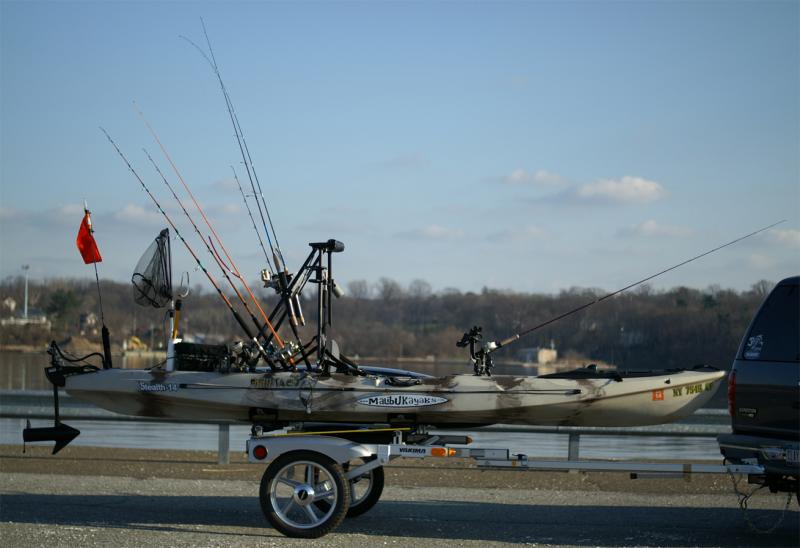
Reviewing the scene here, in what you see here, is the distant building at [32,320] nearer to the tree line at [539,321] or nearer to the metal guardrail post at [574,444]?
the tree line at [539,321]

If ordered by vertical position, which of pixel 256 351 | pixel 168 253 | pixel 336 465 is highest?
pixel 168 253

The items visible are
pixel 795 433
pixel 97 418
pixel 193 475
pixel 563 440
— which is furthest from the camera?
pixel 563 440

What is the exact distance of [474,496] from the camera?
11.4 metres

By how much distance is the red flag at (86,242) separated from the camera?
10492mm

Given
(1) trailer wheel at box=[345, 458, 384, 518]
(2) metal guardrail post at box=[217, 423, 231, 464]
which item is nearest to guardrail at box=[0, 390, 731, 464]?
(2) metal guardrail post at box=[217, 423, 231, 464]

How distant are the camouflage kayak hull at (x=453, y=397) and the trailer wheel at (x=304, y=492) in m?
0.48

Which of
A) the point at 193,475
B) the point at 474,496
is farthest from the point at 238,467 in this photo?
the point at 474,496

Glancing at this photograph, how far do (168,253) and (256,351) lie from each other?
1515mm

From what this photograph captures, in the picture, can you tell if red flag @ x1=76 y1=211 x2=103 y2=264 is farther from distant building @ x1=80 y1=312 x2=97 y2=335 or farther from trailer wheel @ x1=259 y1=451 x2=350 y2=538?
distant building @ x1=80 y1=312 x2=97 y2=335

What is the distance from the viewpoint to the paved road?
8.85 metres

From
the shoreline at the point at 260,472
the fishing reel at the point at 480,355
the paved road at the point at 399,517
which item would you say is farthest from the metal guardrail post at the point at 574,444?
the fishing reel at the point at 480,355

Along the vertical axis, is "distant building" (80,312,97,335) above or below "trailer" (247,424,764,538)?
above

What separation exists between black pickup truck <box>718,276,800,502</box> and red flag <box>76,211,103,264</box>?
6234 mm

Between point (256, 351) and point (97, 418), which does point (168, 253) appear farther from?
point (97, 418)
